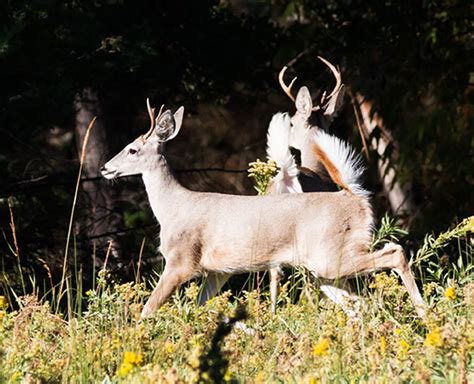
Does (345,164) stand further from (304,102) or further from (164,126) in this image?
(304,102)

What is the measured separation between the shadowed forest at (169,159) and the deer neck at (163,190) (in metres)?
0.51

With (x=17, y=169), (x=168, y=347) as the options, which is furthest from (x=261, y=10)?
(x=168, y=347)

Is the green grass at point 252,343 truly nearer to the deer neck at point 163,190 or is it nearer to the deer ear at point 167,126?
the deer neck at point 163,190

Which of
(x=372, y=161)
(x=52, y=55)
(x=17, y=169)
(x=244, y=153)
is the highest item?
(x=52, y=55)

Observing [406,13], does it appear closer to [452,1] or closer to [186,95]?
[452,1]

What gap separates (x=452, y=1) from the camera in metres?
11.5

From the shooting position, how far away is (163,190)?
285 inches

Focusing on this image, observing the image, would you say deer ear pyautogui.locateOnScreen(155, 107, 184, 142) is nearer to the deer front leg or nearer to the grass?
the deer front leg

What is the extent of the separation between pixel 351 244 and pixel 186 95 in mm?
4179

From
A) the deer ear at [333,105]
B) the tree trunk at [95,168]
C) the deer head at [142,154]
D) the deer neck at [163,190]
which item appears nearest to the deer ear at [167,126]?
the deer head at [142,154]

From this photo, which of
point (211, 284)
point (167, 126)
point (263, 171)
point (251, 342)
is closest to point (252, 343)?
point (251, 342)

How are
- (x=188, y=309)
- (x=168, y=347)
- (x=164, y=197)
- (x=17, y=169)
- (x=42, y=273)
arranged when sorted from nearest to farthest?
(x=168, y=347), (x=188, y=309), (x=164, y=197), (x=42, y=273), (x=17, y=169)

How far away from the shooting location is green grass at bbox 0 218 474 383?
4.07 metres

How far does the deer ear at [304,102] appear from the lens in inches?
349
